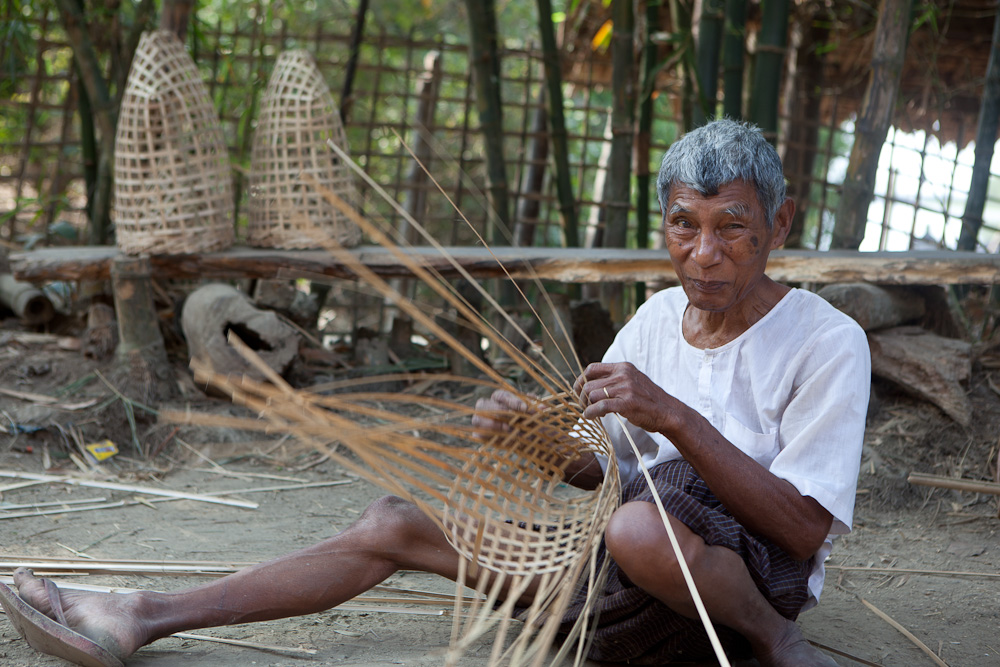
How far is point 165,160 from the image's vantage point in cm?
284

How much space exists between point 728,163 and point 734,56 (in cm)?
192

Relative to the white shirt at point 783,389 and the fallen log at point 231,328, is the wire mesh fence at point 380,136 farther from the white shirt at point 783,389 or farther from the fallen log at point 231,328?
the white shirt at point 783,389

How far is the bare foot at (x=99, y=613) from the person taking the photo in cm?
127

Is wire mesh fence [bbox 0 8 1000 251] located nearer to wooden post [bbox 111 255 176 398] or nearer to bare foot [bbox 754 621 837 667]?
wooden post [bbox 111 255 176 398]

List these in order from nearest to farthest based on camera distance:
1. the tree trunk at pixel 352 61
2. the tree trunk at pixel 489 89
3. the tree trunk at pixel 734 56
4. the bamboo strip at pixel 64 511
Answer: the bamboo strip at pixel 64 511
the tree trunk at pixel 734 56
the tree trunk at pixel 489 89
the tree trunk at pixel 352 61

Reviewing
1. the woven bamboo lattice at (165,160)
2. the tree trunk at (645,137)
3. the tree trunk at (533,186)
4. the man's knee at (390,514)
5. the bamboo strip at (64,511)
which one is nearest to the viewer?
the man's knee at (390,514)

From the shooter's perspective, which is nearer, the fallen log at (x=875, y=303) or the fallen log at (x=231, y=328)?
the fallen log at (x=875, y=303)

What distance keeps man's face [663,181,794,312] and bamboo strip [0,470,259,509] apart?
58.6 inches

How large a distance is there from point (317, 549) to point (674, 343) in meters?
0.70

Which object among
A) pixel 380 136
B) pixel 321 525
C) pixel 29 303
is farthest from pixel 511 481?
pixel 380 136

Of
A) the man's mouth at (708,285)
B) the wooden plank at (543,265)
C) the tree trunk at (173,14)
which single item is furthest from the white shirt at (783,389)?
the tree trunk at (173,14)

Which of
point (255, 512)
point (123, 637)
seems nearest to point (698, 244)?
point (123, 637)

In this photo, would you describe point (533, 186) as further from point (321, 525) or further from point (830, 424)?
point (830, 424)

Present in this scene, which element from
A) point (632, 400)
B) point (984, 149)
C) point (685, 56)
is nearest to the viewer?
point (632, 400)
